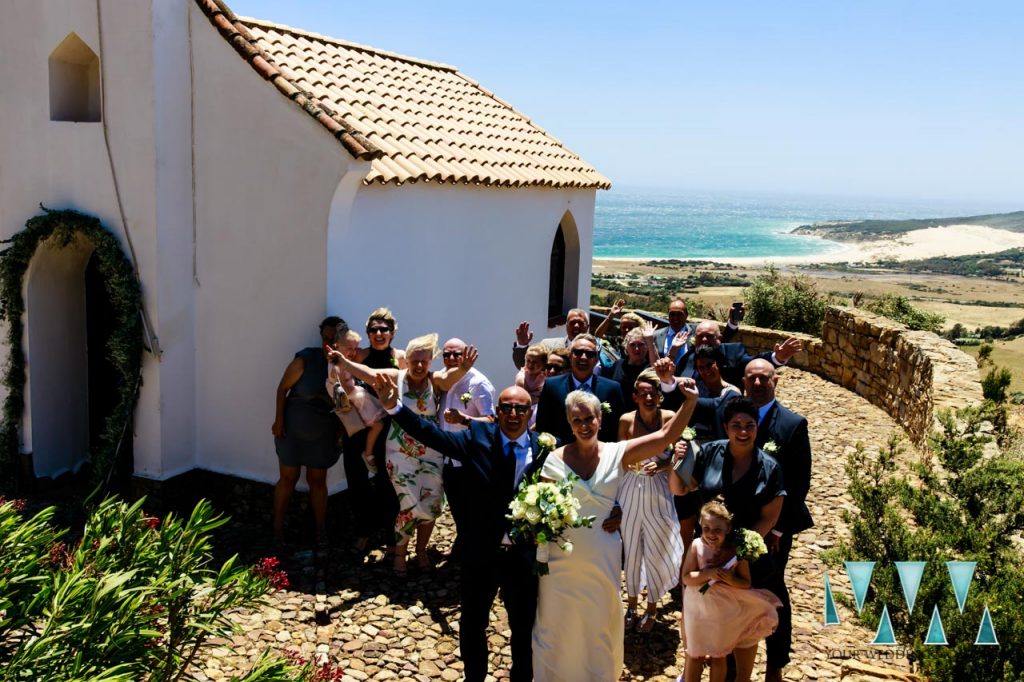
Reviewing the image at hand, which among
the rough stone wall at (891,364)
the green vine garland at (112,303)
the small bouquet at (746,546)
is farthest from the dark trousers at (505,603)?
the rough stone wall at (891,364)

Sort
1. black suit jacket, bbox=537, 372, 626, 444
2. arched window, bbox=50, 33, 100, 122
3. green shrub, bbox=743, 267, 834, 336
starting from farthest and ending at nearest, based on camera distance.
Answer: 1. green shrub, bbox=743, 267, 834, 336
2. arched window, bbox=50, 33, 100, 122
3. black suit jacket, bbox=537, 372, 626, 444

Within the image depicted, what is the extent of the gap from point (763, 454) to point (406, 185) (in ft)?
15.7

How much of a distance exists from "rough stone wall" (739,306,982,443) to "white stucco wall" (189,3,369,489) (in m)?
6.51

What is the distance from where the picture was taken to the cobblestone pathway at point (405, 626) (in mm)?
5840

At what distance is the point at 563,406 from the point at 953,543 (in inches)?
125

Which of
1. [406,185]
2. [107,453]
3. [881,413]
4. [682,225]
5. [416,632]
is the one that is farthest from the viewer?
[682,225]

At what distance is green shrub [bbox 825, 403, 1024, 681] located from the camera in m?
5.21

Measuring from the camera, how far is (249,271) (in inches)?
312

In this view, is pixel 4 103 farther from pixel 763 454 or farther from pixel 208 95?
pixel 763 454

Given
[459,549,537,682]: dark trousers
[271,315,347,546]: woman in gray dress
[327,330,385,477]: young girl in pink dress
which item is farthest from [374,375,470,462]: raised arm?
[271,315,347,546]: woman in gray dress

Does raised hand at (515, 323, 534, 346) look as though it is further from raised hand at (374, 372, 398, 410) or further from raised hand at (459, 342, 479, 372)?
raised hand at (374, 372, 398, 410)

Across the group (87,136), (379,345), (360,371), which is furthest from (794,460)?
(87,136)

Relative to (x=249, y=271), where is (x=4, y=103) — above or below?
above

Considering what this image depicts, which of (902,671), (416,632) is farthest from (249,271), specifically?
(902,671)
